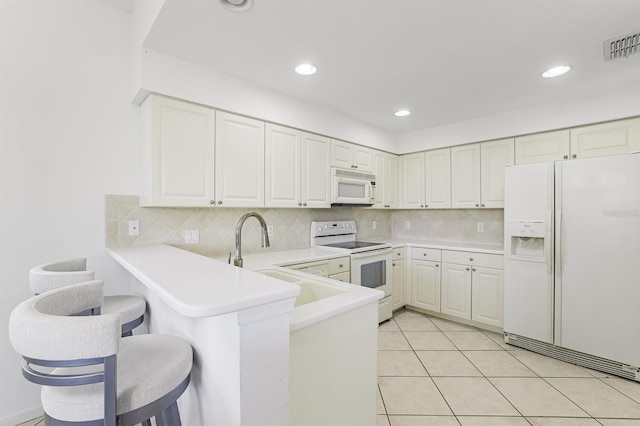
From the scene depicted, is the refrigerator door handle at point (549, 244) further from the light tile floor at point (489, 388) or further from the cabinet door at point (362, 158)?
the cabinet door at point (362, 158)

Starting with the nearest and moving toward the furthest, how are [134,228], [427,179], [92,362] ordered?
[92,362], [134,228], [427,179]

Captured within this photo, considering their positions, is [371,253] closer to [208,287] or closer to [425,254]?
[425,254]

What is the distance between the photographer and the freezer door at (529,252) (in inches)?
101

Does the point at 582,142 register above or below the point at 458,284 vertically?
above

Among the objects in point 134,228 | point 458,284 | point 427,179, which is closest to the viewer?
point 134,228

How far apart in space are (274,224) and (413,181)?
2138 mm

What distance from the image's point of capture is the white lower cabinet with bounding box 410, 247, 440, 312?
349 cm

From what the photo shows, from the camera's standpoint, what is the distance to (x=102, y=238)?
6.88 ft

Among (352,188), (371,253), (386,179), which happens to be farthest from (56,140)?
(386,179)

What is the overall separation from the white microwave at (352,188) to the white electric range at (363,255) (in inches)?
16.7

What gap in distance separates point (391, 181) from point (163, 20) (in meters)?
3.15

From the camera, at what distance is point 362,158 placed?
3.64m

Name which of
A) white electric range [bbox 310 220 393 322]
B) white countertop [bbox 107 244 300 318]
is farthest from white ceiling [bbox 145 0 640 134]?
white electric range [bbox 310 220 393 322]

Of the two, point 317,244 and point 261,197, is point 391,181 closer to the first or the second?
point 317,244
